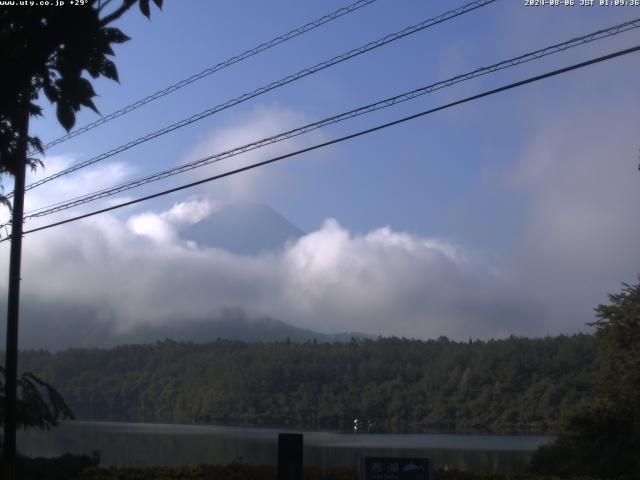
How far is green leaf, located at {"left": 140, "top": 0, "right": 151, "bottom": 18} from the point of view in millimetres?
6463

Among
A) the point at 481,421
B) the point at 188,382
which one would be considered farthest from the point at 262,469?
the point at 188,382

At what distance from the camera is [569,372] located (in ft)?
262

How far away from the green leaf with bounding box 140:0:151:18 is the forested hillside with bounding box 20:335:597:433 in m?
67.0

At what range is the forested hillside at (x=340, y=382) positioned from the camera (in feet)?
280

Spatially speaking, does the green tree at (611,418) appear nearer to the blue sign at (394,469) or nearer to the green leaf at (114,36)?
the blue sign at (394,469)

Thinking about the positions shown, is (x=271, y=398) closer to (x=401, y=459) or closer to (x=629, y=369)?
(x=629, y=369)

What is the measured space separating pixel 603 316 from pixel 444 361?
Answer: 241 feet

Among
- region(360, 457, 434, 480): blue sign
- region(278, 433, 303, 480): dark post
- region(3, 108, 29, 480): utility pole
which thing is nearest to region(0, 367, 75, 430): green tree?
region(3, 108, 29, 480): utility pole

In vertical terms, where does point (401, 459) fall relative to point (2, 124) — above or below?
below

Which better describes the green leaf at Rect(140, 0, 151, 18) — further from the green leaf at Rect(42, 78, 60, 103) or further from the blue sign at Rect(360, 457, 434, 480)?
the blue sign at Rect(360, 457, 434, 480)

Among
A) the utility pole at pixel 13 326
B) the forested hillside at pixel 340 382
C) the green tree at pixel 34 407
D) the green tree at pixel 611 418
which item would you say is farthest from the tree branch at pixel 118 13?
the forested hillside at pixel 340 382

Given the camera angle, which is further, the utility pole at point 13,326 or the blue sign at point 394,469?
the utility pole at point 13,326

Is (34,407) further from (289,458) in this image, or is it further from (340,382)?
(340,382)

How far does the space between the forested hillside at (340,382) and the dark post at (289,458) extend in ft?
198
